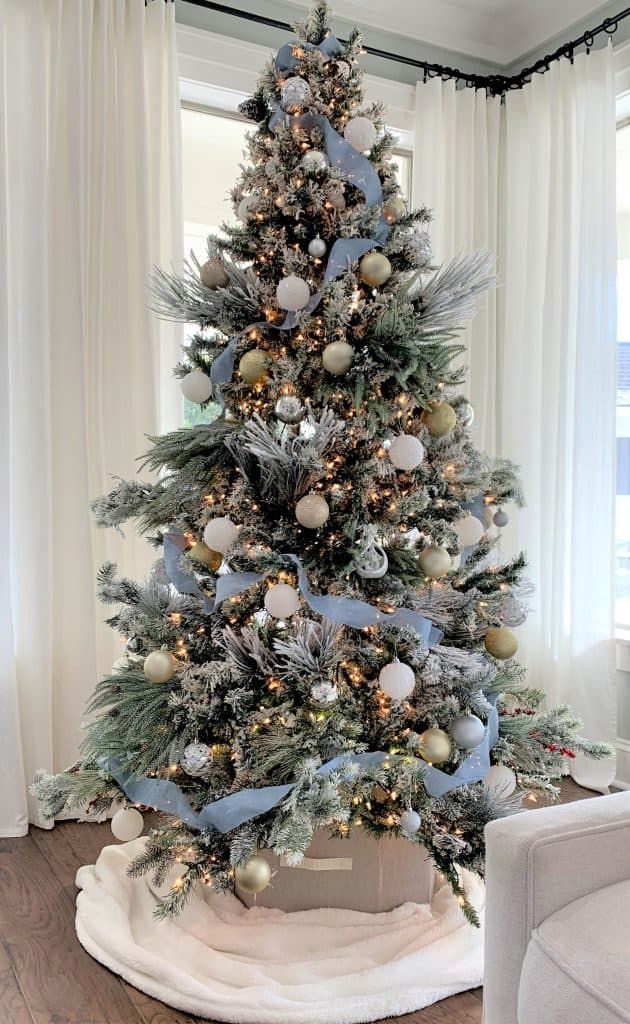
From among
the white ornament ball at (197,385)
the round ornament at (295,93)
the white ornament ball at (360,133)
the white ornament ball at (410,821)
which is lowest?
the white ornament ball at (410,821)

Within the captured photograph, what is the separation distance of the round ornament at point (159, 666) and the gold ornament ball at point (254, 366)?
2.10 feet

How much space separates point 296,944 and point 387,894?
248 millimetres

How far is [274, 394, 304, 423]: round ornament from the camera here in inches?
72.9

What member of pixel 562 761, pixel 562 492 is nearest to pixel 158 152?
pixel 562 492

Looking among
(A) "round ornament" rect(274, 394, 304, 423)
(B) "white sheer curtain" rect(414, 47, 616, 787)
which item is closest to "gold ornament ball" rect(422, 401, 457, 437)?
(A) "round ornament" rect(274, 394, 304, 423)

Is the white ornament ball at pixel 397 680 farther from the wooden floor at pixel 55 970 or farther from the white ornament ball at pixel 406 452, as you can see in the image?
the wooden floor at pixel 55 970

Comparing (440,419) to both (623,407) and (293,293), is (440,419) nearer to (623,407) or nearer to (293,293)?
(293,293)

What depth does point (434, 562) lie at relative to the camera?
6.26 feet

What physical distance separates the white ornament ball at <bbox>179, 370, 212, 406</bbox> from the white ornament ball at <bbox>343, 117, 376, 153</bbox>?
2.02ft

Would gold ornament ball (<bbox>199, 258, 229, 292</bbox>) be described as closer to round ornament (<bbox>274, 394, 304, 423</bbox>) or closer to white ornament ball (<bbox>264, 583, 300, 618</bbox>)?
round ornament (<bbox>274, 394, 304, 423</bbox>)

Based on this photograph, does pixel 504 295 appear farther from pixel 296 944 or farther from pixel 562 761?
pixel 296 944

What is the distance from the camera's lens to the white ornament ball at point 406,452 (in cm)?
185

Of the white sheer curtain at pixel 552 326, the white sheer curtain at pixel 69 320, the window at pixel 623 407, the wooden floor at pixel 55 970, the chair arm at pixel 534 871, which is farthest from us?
the window at pixel 623 407

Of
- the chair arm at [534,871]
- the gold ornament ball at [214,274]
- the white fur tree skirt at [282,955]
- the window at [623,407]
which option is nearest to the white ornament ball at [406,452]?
the gold ornament ball at [214,274]
